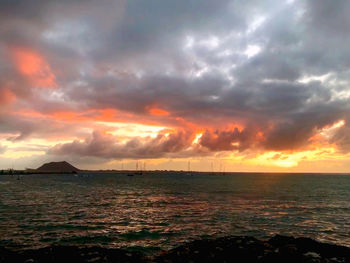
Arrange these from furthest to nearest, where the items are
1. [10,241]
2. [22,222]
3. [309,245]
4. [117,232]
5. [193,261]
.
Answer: [22,222] < [117,232] < [10,241] < [309,245] < [193,261]

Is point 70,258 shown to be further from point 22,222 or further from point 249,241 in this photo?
point 22,222

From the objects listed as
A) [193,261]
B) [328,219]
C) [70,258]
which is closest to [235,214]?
[328,219]

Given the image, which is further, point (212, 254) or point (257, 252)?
point (257, 252)

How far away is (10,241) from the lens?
27359mm

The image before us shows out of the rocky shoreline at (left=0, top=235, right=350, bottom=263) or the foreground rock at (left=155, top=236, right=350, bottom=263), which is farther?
the foreground rock at (left=155, top=236, right=350, bottom=263)

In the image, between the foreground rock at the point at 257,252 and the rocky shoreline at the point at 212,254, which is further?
the foreground rock at the point at 257,252

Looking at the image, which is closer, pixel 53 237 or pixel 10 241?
pixel 10 241

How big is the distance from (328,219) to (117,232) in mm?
34307

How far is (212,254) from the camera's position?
21.3 m

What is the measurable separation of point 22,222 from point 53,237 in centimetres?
1125

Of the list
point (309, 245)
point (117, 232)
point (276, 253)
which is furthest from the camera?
point (117, 232)

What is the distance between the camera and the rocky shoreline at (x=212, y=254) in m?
20.0

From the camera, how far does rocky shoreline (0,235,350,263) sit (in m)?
20.0

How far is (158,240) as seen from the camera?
95.0 ft
